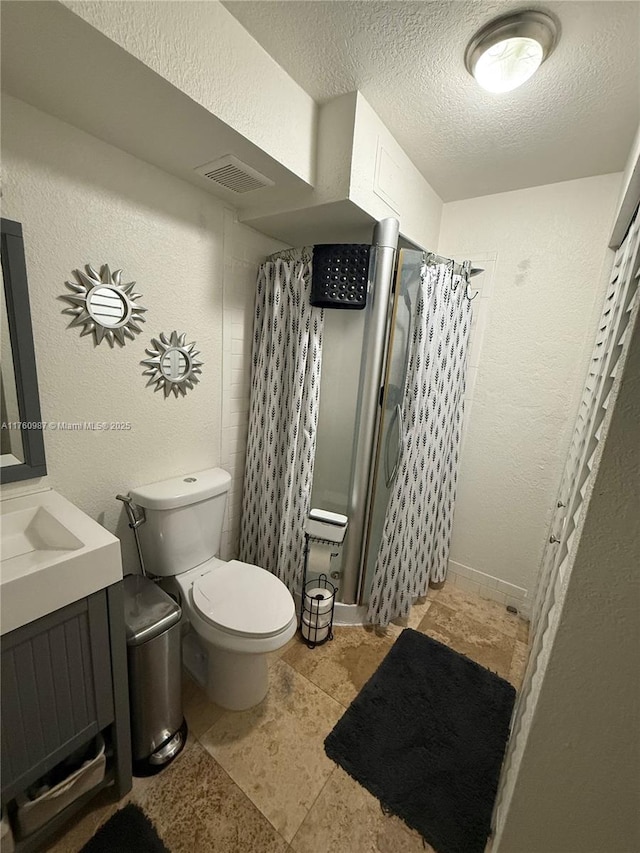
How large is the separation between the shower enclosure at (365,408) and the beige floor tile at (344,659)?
0.36 ft

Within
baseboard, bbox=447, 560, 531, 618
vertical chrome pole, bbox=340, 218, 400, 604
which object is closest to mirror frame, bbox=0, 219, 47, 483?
vertical chrome pole, bbox=340, 218, 400, 604

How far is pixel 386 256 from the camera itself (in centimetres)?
151

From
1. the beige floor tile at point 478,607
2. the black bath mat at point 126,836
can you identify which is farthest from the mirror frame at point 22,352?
the beige floor tile at point 478,607

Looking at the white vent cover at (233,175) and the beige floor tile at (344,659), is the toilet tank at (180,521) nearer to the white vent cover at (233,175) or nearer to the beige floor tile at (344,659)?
the beige floor tile at (344,659)

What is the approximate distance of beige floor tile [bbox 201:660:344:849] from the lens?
1.11 metres

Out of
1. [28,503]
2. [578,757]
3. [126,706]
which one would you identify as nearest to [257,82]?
[28,503]

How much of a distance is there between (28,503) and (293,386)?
111 centimetres

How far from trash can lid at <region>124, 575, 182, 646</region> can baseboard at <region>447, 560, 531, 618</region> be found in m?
1.76

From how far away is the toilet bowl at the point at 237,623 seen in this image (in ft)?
4.00

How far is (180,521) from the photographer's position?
1.42m

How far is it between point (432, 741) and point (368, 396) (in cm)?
142

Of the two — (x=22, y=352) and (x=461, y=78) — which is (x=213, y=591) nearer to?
(x=22, y=352)

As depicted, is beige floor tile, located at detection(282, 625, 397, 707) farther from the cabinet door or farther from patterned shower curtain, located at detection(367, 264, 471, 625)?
the cabinet door

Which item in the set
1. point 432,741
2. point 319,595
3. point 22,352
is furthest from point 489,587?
point 22,352
